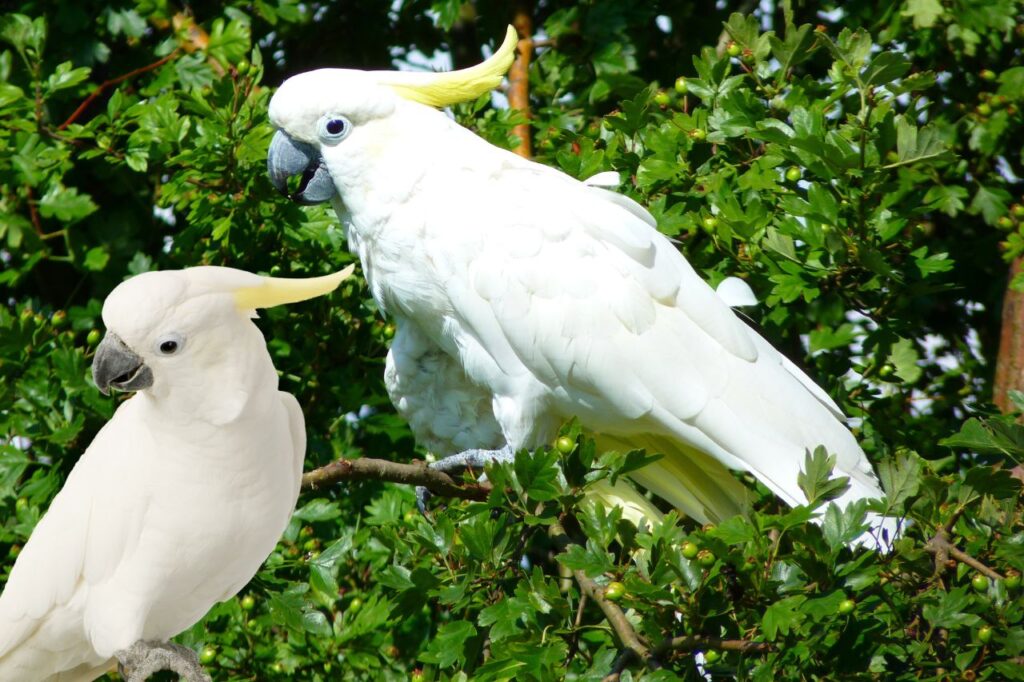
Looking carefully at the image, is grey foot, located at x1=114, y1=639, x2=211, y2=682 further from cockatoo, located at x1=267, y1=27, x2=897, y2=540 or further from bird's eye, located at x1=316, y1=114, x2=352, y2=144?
bird's eye, located at x1=316, y1=114, x2=352, y2=144

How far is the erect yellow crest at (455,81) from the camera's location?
6.77 ft

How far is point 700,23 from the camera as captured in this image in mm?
3320

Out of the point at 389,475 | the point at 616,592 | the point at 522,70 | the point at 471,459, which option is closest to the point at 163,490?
the point at 389,475

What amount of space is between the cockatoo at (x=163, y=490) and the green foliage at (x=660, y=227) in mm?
438

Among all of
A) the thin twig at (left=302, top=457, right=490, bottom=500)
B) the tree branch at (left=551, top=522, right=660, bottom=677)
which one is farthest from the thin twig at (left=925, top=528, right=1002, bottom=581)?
the thin twig at (left=302, top=457, right=490, bottom=500)

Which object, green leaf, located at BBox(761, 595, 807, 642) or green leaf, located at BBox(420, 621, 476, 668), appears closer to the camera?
→ green leaf, located at BBox(761, 595, 807, 642)

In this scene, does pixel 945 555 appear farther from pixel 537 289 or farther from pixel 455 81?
pixel 455 81

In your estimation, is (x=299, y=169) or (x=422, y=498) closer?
(x=299, y=169)

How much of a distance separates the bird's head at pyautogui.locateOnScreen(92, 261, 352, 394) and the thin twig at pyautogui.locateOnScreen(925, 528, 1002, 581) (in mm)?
1081

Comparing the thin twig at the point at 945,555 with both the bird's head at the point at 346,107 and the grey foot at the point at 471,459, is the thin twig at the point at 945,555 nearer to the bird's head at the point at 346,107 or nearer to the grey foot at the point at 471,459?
the grey foot at the point at 471,459

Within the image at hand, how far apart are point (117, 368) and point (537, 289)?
3.35 ft

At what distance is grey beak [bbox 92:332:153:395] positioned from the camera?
1.17m

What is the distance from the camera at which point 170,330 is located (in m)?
1.18

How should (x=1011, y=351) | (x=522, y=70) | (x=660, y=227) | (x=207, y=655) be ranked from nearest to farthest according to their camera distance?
(x=207, y=655), (x=660, y=227), (x=1011, y=351), (x=522, y=70)
